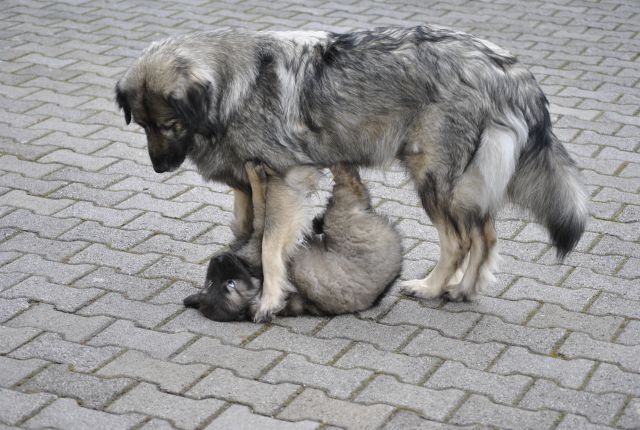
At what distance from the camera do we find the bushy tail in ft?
14.9

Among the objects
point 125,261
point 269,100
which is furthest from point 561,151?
point 125,261

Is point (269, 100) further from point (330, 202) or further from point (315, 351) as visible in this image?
point (315, 351)

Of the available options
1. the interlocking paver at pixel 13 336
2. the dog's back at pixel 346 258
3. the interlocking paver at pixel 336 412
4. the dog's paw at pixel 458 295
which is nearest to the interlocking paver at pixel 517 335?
the dog's paw at pixel 458 295

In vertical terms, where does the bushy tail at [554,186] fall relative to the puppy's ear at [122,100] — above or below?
below

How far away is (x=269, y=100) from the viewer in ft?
15.2

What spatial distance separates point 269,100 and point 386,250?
94cm

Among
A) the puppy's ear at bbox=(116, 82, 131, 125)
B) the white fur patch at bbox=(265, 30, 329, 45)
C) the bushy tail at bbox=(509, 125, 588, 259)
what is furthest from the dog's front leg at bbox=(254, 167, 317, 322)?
the bushy tail at bbox=(509, 125, 588, 259)

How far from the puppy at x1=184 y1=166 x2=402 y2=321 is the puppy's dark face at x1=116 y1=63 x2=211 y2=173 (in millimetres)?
363

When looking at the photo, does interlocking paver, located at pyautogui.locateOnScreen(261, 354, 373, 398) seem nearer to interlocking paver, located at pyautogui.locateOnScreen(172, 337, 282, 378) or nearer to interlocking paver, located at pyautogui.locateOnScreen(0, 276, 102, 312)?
interlocking paver, located at pyautogui.locateOnScreen(172, 337, 282, 378)

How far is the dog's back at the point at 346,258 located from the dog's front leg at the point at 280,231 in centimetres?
6

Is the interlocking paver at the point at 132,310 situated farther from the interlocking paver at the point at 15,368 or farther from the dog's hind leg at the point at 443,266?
the dog's hind leg at the point at 443,266

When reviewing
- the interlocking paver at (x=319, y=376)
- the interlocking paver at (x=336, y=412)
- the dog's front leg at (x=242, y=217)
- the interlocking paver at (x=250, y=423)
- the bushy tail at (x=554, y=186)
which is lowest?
the interlocking paver at (x=319, y=376)

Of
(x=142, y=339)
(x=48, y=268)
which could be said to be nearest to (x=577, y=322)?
(x=142, y=339)

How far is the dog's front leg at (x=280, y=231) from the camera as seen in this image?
4688 millimetres
